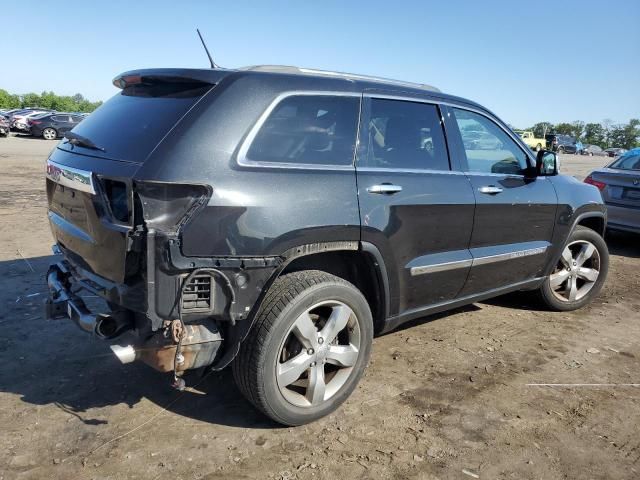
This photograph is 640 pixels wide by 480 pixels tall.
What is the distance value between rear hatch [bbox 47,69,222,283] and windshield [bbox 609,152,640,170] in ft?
24.6

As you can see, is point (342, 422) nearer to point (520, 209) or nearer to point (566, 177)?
point (520, 209)

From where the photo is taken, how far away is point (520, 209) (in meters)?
4.30

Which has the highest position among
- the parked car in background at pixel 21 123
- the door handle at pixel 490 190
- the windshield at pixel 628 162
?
the door handle at pixel 490 190

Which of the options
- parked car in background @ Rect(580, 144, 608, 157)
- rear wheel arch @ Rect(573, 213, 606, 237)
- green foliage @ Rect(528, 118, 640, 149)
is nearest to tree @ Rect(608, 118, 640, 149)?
green foliage @ Rect(528, 118, 640, 149)

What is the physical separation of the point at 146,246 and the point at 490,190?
263cm

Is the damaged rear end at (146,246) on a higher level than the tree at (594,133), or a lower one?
higher

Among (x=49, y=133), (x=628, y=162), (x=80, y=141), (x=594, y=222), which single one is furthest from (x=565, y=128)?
(x=80, y=141)

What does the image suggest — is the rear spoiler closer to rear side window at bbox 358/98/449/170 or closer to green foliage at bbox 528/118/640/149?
rear side window at bbox 358/98/449/170

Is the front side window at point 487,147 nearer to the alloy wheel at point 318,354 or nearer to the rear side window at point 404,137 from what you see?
the rear side window at point 404,137

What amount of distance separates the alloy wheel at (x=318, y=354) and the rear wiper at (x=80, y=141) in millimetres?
1488

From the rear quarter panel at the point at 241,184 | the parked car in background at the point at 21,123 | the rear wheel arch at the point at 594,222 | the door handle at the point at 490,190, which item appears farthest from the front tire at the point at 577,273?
the parked car in background at the point at 21,123

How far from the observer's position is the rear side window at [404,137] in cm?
339

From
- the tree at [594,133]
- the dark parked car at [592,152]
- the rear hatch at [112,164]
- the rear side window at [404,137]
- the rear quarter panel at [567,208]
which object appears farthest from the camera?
the tree at [594,133]

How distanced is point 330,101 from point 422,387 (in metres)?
1.98
